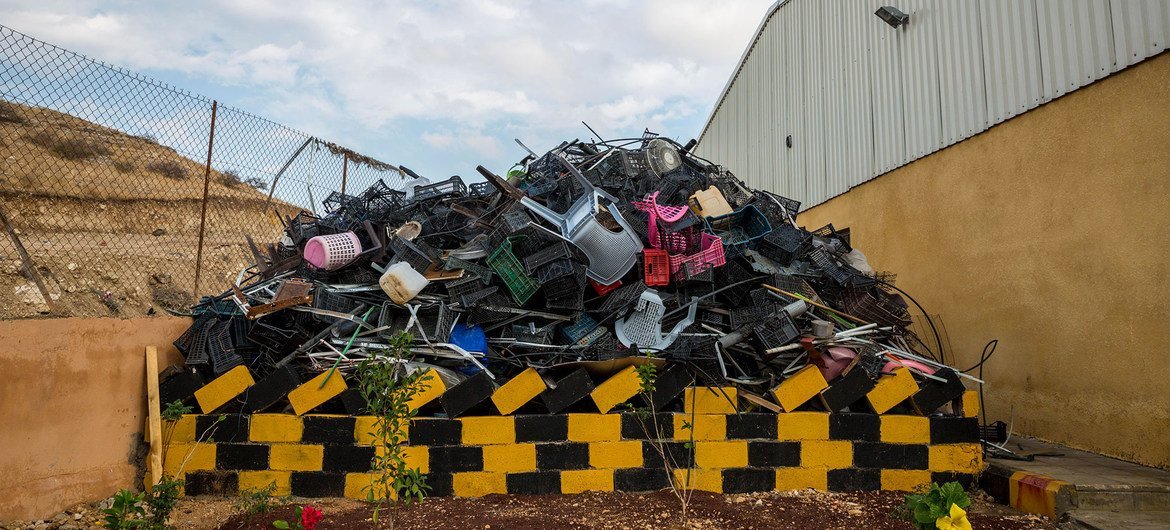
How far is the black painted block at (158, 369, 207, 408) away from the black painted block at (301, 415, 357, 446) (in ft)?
2.92

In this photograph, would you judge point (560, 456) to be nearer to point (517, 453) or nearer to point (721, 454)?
point (517, 453)

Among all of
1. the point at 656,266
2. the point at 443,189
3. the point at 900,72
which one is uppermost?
the point at 900,72

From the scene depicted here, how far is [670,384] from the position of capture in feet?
16.1

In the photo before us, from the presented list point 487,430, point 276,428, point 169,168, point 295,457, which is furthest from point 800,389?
point 169,168

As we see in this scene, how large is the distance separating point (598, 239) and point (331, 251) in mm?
2286

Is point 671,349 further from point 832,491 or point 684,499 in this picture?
point 832,491

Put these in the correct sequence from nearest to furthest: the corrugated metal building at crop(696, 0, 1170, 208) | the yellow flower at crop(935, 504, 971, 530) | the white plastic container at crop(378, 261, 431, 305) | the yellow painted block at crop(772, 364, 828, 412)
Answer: the yellow flower at crop(935, 504, 971, 530), the yellow painted block at crop(772, 364, 828, 412), the white plastic container at crop(378, 261, 431, 305), the corrugated metal building at crop(696, 0, 1170, 208)

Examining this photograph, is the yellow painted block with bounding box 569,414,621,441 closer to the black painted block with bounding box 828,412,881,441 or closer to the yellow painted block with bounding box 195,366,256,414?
the black painted block with bounding box 828,412,881,441

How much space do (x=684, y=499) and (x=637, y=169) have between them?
3.66 meters

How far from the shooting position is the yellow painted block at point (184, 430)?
190 inches

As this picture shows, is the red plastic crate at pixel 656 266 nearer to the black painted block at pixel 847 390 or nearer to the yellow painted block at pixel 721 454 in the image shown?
the yellow painted block at pixel 721 454

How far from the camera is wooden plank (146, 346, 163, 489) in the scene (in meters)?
4.68

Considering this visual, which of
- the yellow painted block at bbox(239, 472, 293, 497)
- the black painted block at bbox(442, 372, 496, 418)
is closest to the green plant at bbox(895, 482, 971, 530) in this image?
the black painted block at bbox(442, 372, 496, 418)

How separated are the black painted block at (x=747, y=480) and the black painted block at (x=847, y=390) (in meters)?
0.68
